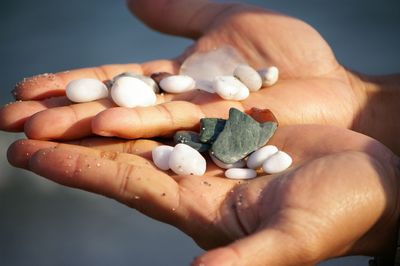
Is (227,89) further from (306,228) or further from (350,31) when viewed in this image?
(350,31)

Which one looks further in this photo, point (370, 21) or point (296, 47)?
point (370, 21)

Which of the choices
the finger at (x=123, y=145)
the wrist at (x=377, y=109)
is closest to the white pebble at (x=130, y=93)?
the finger at (x=123, y=145)

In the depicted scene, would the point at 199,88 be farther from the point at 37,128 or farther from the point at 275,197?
the point at 275,197

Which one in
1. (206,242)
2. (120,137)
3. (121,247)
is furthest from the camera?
(121,247)

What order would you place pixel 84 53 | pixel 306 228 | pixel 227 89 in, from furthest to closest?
pixel 84 53
pixel 227 89
pixel 306 228

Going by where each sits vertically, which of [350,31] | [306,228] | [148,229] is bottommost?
[148,229]


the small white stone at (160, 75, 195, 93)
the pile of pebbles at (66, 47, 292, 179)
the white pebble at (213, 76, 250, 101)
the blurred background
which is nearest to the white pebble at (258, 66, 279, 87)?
the pile of pebbles at (66, 47, 292, 179)

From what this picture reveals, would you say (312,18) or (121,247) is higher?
(312,18)

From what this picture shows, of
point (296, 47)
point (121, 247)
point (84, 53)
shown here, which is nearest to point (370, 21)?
point (296, 47)
